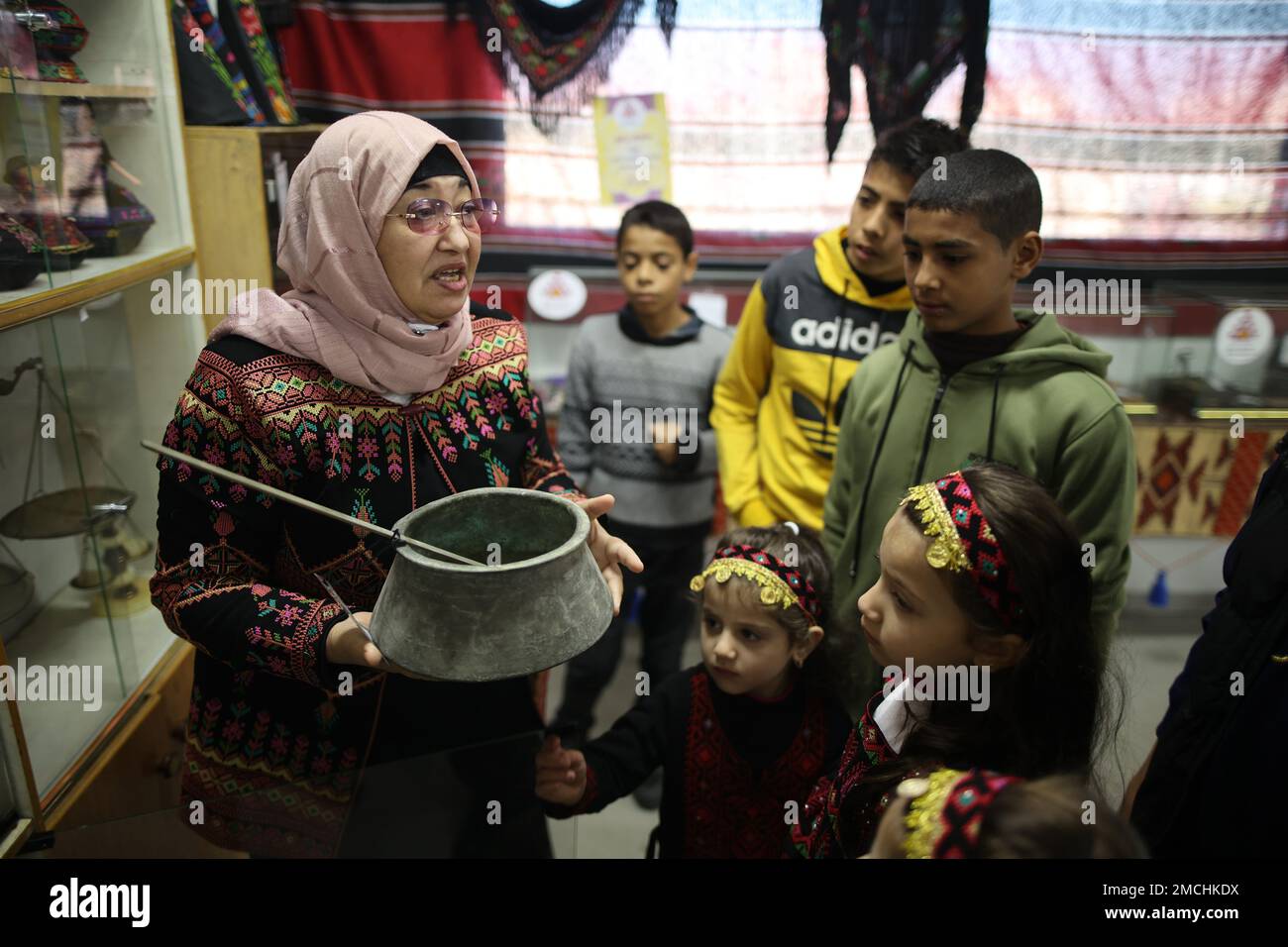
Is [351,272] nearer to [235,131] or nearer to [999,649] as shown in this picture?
[999,649]

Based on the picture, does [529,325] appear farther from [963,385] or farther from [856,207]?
[963,385]

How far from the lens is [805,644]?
153 centimetres

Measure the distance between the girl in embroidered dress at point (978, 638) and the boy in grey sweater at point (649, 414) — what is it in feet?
4.85

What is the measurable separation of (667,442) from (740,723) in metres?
1.21

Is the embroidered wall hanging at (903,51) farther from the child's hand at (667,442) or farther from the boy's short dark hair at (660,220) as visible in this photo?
the child's hand at (667,442)

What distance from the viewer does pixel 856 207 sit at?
204 centimetres

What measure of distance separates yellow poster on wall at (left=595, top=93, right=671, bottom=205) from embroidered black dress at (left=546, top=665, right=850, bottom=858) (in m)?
2.19

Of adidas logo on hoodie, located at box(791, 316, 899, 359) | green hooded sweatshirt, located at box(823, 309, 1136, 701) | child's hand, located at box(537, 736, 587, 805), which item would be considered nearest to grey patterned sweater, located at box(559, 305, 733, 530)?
adidas logo on hoodie, located at box(791, 316, 899, 359)

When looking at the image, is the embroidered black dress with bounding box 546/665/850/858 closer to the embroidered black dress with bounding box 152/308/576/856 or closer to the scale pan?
the embroidered black dress with bounding box 152/308/576/856

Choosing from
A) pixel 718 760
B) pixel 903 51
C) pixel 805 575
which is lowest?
pixel 718 760

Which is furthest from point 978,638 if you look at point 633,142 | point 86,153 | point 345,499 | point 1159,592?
point 1159,592

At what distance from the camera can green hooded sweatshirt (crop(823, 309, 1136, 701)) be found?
151cm
